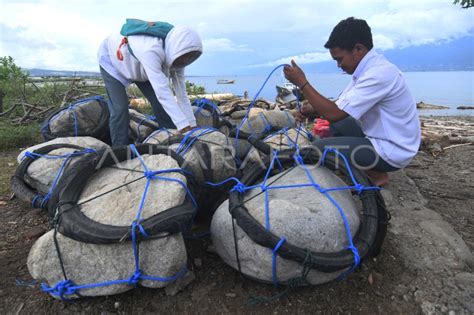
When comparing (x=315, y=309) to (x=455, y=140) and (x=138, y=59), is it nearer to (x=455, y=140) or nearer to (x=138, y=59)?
(x=138, y=59)

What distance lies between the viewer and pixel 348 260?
2.00 metres

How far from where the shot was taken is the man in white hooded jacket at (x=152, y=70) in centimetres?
319

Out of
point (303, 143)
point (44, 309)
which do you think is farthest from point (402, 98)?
point (44, 309)

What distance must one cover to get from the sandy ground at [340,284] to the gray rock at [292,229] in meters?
0.17

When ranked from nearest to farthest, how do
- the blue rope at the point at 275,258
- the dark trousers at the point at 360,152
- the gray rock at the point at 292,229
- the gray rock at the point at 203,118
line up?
1. the blue rope at the point at 275,258
2. the gray rock at the point at 292,229
3. the dark trousers at the point at 360,152
4. the gray rock at the point at 203,118

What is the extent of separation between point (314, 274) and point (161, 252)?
0.97 m

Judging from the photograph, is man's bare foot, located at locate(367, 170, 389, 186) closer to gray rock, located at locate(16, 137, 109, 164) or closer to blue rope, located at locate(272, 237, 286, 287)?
blue rope, located at locate(272, 237, 286, 287)

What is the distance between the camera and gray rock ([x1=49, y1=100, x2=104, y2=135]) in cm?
423

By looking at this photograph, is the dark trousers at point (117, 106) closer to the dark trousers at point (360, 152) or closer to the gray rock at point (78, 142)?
the gray rock at point (78, 142)

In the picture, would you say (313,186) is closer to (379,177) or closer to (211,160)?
(211,160)

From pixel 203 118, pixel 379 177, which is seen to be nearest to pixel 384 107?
pixel 379 177

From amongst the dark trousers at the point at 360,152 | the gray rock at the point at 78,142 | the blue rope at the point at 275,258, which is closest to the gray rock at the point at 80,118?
the gray rock at the point at 78,142

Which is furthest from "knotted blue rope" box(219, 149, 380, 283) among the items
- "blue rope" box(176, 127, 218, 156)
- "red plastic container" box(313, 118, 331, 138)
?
"red plastic container" box(313, 118, 331, 138)

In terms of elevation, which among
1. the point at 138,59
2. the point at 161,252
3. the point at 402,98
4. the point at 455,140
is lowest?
the point at 455,140
